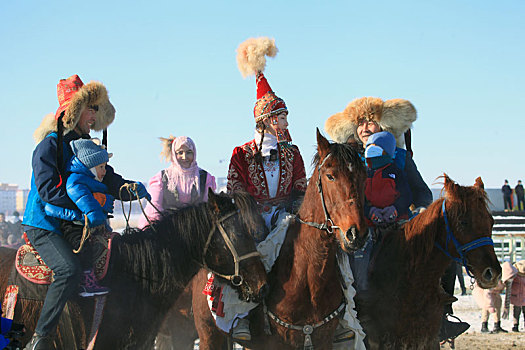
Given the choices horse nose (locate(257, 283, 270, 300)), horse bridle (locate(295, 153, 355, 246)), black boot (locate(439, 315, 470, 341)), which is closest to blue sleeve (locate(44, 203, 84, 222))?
horse nose (locate(257, 283, 270, 300))

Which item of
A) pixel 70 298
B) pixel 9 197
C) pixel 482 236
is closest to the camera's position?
pixel 70 298

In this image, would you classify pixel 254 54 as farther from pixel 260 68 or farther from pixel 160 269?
pixel 160 269

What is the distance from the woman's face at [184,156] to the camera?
25.8 ft

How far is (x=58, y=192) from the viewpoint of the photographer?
480cm

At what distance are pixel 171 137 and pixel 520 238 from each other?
15.0 m

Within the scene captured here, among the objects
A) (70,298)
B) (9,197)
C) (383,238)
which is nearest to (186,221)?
(70,298)

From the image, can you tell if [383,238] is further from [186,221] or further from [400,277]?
[186,221]

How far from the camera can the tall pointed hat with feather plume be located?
6219 millimetres

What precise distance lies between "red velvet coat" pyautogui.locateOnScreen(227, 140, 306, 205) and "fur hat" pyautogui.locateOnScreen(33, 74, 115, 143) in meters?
1.41

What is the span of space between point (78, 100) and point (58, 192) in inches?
39.6

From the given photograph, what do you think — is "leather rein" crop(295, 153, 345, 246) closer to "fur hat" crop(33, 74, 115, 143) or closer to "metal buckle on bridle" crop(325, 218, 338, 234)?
"metal buckle on bridle" crop(325, 218, 338, 234)

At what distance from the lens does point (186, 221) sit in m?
5.08

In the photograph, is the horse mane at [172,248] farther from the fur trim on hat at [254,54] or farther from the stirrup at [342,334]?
the fur trim on hat at [254,54]

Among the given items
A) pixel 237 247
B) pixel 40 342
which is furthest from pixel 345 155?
pixel 40 342
